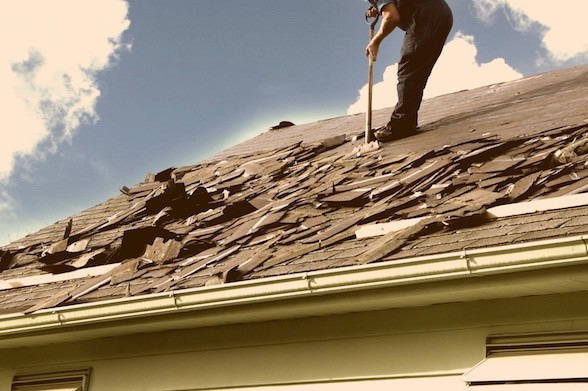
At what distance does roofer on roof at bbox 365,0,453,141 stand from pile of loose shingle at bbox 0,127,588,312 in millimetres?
617

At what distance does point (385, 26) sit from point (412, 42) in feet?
1.02

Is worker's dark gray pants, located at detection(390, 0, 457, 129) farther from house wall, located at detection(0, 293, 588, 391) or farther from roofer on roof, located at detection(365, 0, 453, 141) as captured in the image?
house wall, located at detection(0, 293, 588, 391)

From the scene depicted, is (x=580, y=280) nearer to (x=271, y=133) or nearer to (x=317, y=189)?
(x=317, y=189)

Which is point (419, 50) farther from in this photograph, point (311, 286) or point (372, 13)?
point (311, 286)

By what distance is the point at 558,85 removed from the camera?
9383mm

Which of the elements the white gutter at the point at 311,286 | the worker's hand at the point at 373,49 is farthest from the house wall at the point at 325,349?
the worker's hand at the point at 373,49

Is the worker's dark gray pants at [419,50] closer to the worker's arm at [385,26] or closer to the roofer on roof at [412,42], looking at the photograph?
the roofer on roof at [412,42]

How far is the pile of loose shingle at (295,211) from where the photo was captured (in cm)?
567

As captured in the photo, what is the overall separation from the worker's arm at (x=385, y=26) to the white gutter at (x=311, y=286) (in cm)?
404

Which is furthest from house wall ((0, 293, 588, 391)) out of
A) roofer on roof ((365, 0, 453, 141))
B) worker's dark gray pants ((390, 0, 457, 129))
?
worker's dark gray pants ((390, 0, 457, 129))

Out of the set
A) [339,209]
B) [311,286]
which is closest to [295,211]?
[339,209]

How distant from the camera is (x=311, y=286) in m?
5.02

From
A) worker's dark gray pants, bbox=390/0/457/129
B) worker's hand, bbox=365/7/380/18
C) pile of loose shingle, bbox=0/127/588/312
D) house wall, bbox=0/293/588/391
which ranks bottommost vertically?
house wall, bbox=0/293/588/391

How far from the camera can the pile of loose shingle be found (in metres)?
5.67
